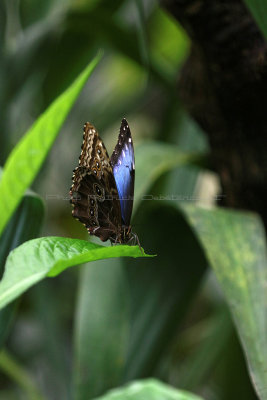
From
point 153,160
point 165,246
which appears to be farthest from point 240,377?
point 153,160

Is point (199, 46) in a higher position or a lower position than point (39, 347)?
higher

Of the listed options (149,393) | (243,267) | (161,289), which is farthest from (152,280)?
(149,393)

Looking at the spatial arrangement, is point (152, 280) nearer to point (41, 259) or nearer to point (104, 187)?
point (104, 187)

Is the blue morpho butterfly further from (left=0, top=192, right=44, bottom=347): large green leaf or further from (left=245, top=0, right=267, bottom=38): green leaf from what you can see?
(left=245, top=0, right=267, bottom=38): green leaf

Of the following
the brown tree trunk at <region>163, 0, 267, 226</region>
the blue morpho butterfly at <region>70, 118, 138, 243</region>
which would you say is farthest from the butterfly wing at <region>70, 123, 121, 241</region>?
the brown tree trunk at <region>163, 0, 267, 226</region>

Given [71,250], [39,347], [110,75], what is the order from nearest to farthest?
[71,250] → [39,347] → [110,75]

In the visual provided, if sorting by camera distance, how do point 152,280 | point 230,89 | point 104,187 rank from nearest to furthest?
point 104,187 < point 230,89 < point 152,280

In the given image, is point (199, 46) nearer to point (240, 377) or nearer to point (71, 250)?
point (71, 250)
